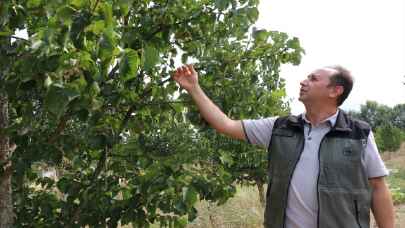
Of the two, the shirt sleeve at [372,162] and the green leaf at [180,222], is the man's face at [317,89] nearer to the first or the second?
the shirt sleeve at [372,162]

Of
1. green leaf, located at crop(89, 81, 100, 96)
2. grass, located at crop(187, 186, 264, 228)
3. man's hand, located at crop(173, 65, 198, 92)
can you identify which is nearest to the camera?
green leaf, located at crop(89, 81, 100, 96)

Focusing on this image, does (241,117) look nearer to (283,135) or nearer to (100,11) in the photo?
(283,135)

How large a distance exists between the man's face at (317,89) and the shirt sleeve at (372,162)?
297 millimetres

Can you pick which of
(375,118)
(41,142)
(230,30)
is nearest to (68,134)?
(41,142)

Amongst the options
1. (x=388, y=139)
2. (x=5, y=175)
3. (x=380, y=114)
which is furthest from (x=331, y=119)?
(x=380, y=114)

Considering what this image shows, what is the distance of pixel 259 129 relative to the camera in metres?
2.96

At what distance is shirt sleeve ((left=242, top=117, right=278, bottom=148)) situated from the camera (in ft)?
9.65

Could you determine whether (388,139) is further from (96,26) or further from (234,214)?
(96,26)

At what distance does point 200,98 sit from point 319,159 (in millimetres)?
637

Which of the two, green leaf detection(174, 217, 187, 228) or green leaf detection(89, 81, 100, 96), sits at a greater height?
green leaf detection(89, 81, 100, 96)

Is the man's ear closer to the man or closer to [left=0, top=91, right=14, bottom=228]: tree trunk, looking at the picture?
the man

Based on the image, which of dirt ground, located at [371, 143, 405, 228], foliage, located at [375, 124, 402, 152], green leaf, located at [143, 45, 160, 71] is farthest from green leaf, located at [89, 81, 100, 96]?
foliage, located at [375, 124, 402, 152]

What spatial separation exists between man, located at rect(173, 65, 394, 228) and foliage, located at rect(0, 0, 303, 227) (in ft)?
0.53

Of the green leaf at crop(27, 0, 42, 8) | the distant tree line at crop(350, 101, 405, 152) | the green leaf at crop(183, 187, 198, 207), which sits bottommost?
the green leaf at crop(183, 187, 198, 207)
